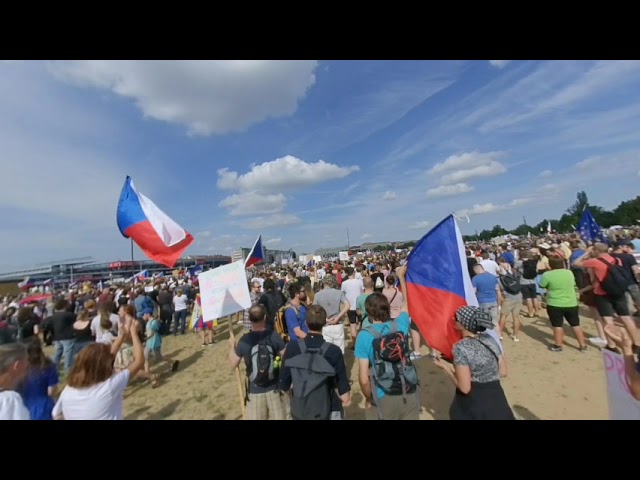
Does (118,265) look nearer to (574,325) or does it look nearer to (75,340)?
(75,340)

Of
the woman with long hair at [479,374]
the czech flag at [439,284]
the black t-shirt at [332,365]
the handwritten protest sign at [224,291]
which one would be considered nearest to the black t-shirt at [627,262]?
the czech flag at [439,284]

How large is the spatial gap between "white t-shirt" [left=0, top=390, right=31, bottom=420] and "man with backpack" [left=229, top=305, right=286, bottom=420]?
1.63m

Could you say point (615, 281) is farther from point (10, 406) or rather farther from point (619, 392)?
point (10, 406)

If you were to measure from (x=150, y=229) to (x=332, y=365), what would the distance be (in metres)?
4.05

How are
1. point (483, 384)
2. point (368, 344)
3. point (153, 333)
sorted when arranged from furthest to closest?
point (153, 333)
point (368, 344)
point (483, 384)

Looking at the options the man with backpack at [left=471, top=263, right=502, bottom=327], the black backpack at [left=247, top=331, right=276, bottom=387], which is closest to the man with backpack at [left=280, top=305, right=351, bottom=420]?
the black backpack at [left=247, top=331, right=276, bottom=387]

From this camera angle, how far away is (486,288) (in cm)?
589

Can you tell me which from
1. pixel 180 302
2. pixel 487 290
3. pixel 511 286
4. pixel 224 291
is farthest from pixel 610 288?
pixel 180 302

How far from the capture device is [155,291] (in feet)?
40.3

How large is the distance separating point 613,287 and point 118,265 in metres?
89.2

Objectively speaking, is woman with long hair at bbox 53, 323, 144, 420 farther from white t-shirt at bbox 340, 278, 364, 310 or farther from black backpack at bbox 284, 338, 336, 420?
white t-shirt at bbox 340, 278, 364, 310

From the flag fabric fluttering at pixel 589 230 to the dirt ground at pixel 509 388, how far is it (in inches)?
171

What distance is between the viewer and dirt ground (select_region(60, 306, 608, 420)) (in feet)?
14.1
